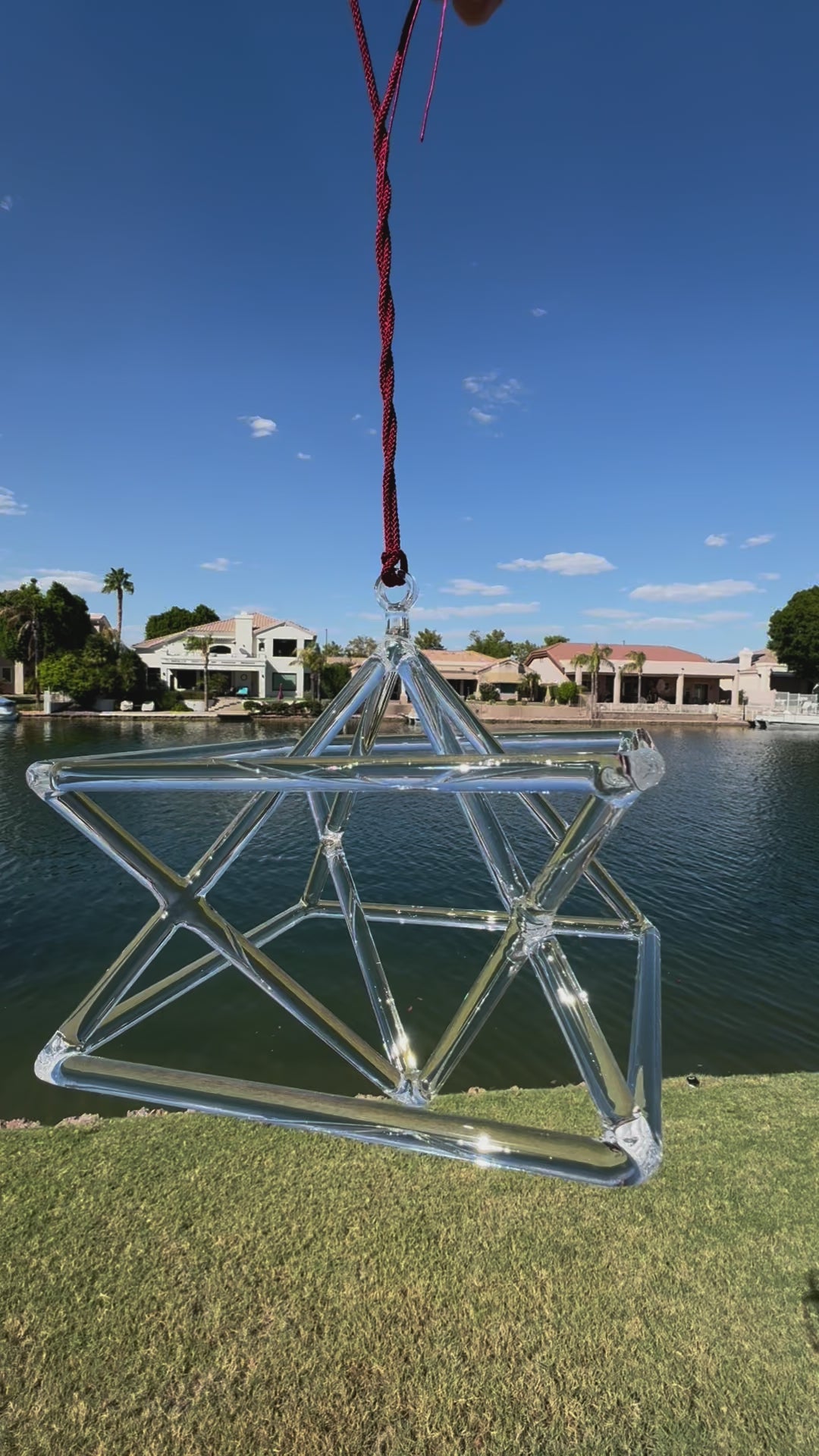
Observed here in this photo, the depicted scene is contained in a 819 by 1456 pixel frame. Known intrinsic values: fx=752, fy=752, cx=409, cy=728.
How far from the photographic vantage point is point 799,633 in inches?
2650

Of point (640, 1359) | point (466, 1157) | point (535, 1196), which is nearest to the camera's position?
point (466, 1157)

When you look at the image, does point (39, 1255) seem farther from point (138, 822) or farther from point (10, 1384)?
point (138, 822)

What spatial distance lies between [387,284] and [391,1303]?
4639 millimetres

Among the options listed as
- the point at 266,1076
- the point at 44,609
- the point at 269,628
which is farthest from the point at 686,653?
the point at 266,1076

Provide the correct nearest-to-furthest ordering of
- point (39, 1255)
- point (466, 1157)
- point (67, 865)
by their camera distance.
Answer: point (466, 1157), point (39, 1255), point (67, 865)

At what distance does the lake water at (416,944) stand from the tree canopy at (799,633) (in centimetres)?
4968

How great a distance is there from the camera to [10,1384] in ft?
11.2

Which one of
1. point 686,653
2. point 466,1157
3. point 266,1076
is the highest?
point 686,653

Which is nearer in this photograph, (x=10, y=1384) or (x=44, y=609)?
(x=10, y=1384)

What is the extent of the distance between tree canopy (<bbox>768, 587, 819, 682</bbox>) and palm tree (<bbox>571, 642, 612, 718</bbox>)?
16362 millimetres

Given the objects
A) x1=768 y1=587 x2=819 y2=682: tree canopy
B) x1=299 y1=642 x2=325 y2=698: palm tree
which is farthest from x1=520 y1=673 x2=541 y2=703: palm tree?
x1=768 y1=587 x2=819 y2=682: tree canopy

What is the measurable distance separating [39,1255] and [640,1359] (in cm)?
326

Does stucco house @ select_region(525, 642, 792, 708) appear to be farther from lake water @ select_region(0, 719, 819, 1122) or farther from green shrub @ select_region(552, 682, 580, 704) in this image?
lake water @ select_region(0, 719, 819, 1122)

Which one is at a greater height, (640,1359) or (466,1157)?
(466,1157)
